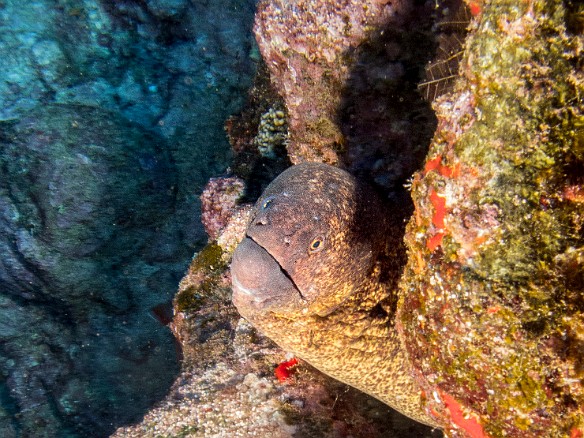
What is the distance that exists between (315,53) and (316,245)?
168 cm

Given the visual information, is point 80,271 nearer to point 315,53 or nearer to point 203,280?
point 203,280

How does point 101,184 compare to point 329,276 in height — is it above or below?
above

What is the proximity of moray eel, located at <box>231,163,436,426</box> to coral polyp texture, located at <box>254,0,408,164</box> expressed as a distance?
763 mm

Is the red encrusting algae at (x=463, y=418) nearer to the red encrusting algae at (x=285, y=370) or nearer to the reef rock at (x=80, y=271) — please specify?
the red encrusting algae at (x=285, y=370)

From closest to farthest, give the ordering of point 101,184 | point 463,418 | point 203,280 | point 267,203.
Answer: point 463,418 → point 267,203 → point 203,280 → point 101,184

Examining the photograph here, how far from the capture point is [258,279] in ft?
7.64

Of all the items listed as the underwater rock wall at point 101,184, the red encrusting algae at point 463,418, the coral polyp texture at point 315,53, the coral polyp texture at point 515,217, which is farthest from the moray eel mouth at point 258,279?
the underwater rock wall at point 101,184

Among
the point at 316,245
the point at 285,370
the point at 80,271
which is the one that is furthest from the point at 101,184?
the point at 316,245

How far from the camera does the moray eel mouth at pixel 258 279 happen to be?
2.31m

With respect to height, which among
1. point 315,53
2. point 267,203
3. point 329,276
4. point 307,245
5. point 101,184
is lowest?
point 329,276

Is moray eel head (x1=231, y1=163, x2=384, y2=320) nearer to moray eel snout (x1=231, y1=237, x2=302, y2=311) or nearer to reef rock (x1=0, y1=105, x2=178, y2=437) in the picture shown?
moray eel snout (x1=231, y1=237, x2=302, y2=311)

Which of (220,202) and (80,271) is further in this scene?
(80,271)

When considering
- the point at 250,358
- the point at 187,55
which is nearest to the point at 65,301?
the point at 250,358

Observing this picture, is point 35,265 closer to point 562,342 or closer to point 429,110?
point 429,110
